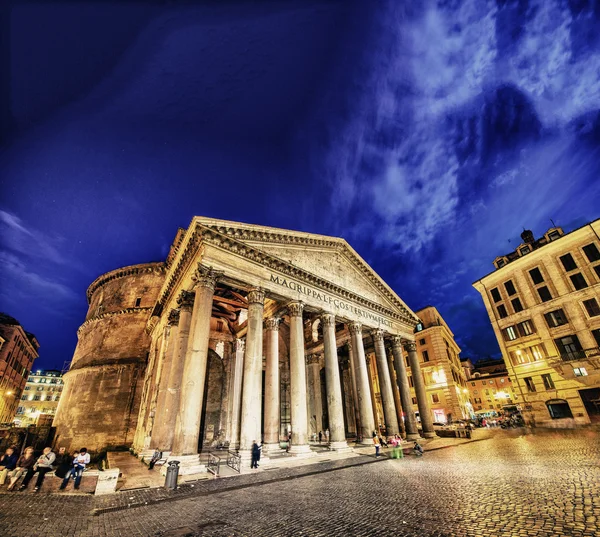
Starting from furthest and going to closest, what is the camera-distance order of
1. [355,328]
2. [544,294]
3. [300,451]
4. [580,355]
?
1. [544,294]
2. [580,355]
3. [355,328]
4. [300,451]

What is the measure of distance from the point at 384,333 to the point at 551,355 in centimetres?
1506

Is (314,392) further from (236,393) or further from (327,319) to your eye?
(327,319)

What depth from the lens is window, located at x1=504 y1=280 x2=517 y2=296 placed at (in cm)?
2648

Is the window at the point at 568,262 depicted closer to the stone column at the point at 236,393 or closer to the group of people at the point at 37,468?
the stone column at the point at 236,393

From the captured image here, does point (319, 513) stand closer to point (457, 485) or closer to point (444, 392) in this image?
point (457, 485)

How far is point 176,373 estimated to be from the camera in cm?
1302

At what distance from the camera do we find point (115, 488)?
7.27m

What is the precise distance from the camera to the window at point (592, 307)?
20797 mm

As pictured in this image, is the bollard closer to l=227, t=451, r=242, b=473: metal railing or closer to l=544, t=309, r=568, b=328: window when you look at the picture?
l=227, t=451, r=242, b=473: metal railing

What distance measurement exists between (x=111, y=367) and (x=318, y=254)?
59.3ft

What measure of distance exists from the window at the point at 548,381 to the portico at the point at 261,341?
11.5m

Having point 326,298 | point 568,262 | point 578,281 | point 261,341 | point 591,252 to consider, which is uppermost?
point 591,252

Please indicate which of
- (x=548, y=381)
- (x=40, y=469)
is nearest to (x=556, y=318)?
(x=548, y=381)

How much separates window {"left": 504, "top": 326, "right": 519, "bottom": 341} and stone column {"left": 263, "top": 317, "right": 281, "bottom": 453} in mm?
24138
